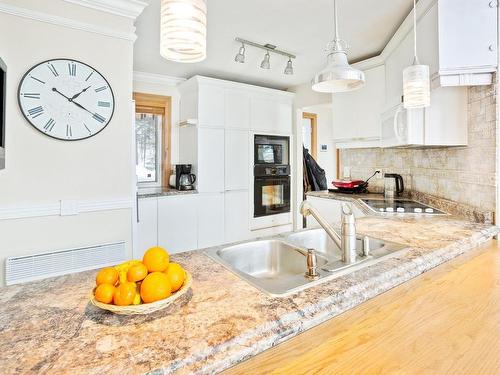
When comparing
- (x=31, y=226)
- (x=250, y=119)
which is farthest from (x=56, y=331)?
(x=250, y=119)

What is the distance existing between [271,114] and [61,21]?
2.61m

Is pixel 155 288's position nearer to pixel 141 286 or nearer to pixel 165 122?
pixel 141 286

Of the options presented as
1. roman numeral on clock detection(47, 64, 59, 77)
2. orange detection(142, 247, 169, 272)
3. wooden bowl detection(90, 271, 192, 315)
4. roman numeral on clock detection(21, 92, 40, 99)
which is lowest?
wooden bowl detection(90, 271, 192, 315)

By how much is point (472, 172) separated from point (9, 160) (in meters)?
3.08

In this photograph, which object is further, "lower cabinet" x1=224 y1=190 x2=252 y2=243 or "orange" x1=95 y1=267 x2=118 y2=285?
"lower cabinet" x1=224 y1=190 x2=252 y2=243

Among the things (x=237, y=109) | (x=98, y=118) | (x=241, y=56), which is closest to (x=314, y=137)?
(x=237, y=109)

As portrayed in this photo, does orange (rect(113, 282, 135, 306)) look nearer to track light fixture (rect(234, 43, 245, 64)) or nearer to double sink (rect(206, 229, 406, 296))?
double sink (rect(206, 229, 406, 296))

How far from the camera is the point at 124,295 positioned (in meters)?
0.74

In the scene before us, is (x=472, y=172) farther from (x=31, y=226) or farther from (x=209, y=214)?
(x=31, y=226)

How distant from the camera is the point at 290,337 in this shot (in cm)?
79

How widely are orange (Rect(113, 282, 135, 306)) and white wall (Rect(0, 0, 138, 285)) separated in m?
1.65

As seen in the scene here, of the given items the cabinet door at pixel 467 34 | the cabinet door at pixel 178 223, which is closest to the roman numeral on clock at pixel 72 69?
the cabinet door at pixel 178 223

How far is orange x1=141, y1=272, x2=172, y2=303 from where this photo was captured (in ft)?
2.48

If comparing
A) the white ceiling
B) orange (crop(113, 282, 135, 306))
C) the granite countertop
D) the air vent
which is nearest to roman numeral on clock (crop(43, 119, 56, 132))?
the air vent
